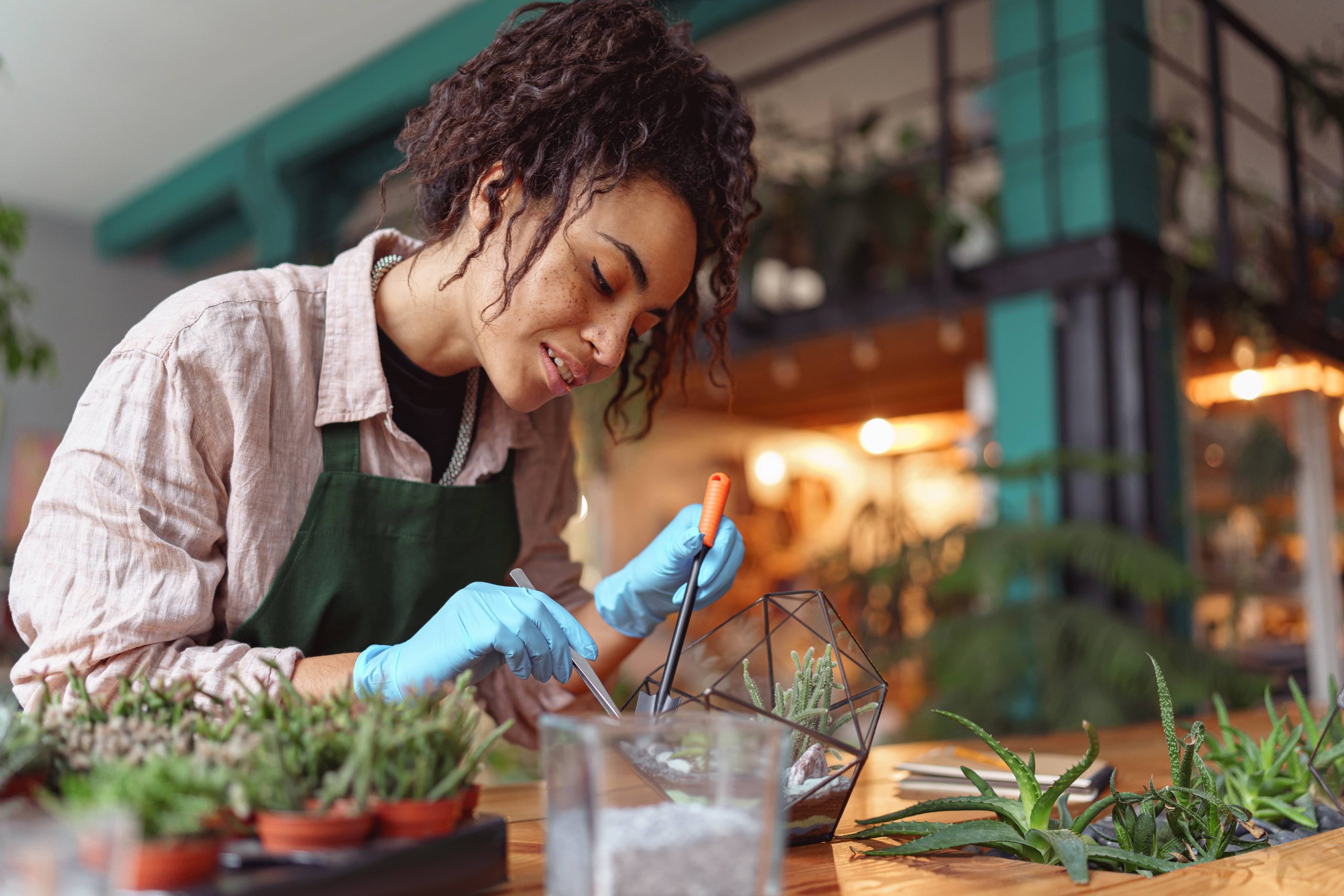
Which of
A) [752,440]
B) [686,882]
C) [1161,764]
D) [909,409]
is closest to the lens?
[686,882]

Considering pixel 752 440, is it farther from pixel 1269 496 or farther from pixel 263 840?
pixel 263 840

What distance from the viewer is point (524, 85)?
0.99m

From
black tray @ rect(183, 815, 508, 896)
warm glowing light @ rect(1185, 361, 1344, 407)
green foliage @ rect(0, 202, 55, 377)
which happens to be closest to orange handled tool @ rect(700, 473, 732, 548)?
A: black tray @ rect(183, 815, 508, 896)

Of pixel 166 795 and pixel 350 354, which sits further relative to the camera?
pixel 350 354

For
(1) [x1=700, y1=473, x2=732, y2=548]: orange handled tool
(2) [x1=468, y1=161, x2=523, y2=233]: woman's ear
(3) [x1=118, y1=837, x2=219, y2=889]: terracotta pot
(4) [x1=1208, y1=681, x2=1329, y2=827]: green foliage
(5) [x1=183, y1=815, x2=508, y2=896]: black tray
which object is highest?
(2) [x1=468, y1=161, x2=523, y2=233]: woman's ear

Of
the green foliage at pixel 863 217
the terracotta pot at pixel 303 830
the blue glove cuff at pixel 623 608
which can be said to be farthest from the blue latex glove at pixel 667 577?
the green foliage at pixel 863 217

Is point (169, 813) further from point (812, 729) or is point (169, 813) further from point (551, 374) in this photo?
point (551, 374)

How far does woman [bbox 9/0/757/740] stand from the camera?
85cm

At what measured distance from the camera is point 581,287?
3.22 feet

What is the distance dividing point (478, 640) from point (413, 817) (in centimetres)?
30

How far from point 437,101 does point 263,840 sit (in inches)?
30.6

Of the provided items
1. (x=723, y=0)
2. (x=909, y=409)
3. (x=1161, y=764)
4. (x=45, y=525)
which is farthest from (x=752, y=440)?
(x=45, y=525)

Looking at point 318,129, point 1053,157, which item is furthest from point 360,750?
point 318,129

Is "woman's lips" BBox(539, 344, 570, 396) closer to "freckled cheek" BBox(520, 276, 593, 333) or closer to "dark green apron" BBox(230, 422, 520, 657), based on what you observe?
"freckled cheek" BBox(520, 276, 593, 333)
